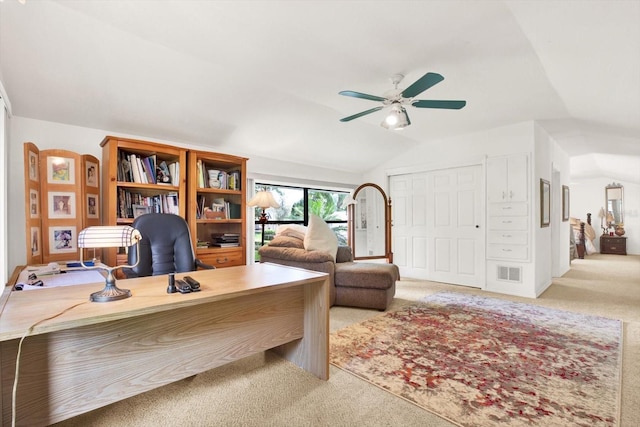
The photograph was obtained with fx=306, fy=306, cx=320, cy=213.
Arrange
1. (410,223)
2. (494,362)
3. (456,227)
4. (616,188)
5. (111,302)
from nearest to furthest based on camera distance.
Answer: (111,302)
(494,362)
(456,227)
(410,223)
(616,188)

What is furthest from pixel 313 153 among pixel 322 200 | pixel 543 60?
pixel 543 60

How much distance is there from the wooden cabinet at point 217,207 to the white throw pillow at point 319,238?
32.2 inches

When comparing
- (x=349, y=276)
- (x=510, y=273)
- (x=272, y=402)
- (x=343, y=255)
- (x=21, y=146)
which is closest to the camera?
(x=272, y=402)

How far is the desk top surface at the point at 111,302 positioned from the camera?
106cm

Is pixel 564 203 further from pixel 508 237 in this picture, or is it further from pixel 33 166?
pixel 33 166

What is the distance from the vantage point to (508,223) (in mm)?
4324

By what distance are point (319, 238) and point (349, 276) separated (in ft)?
1.87

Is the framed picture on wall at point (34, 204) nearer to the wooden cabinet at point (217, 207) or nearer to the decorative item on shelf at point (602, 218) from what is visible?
the wooden cabinet at point (217, 207)

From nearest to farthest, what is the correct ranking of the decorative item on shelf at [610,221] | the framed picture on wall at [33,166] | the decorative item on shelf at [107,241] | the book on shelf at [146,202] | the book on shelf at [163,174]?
the decorative item on shelf at [107,241]
the framed picture on wall at [33,166]
the book on shelf at [146,202]
the book on shelf at [163,174]
the decorative item on shelf at [610,221]

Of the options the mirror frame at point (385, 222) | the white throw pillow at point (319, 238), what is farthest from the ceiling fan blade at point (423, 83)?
the mirror frame at point (385, 222)

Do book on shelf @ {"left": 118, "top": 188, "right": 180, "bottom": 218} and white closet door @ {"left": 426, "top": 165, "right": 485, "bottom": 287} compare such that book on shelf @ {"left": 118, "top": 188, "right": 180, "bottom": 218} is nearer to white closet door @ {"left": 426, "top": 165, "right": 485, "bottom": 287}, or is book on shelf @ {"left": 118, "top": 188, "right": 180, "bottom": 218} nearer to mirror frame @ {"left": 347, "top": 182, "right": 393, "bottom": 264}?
mirror frame @ {"left": 347, "top": 182, "right": 393, "bottom": 264}

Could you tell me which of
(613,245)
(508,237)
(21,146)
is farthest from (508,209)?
(613,245)

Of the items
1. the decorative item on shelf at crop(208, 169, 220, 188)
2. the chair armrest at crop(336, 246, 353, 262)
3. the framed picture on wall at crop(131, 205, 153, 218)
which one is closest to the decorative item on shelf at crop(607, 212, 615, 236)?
the chair armrest at crop(336, 246, 353, 262)

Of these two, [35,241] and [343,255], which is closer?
[35,241]
